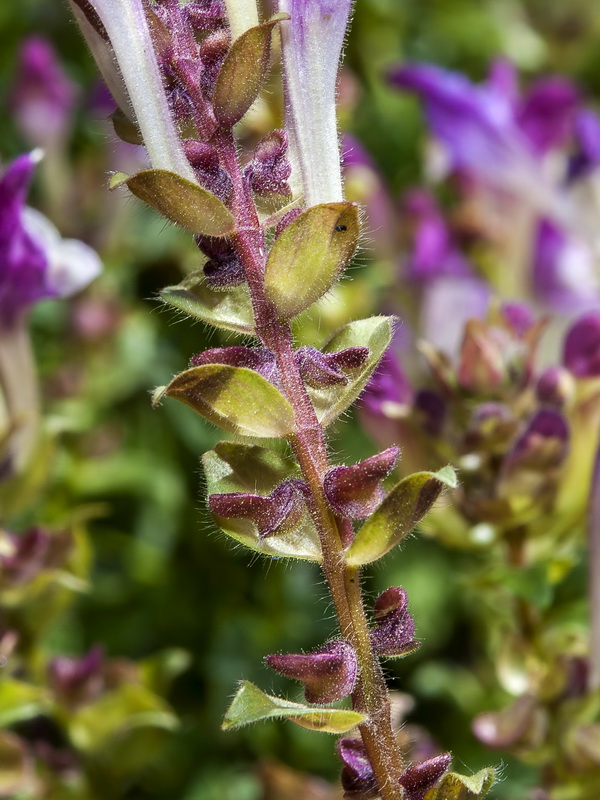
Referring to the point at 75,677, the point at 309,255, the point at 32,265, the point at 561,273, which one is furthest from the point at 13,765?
the point at 561,273

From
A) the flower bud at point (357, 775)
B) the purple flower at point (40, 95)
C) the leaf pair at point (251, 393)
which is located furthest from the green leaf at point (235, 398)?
A: the purple flower at point (40, 95)

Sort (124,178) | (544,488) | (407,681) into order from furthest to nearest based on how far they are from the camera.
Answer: (407,681)
(544,488)
(124,178)

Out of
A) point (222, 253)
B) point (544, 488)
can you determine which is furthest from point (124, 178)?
point (544, 488)

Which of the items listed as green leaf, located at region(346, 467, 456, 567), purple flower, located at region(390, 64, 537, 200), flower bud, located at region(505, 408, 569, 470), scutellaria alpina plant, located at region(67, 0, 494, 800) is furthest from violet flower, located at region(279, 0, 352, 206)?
purple flower, located at region(390, 64, 537, 200)

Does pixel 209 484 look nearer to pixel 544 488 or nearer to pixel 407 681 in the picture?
pixel 544 488

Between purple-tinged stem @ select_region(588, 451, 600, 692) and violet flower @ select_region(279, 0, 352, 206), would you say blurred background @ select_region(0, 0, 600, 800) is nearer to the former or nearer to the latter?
purple-tinged stem @ select_region(588, 451, 600, 692)

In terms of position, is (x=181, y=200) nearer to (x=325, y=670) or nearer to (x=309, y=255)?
(x=309, y=255)
